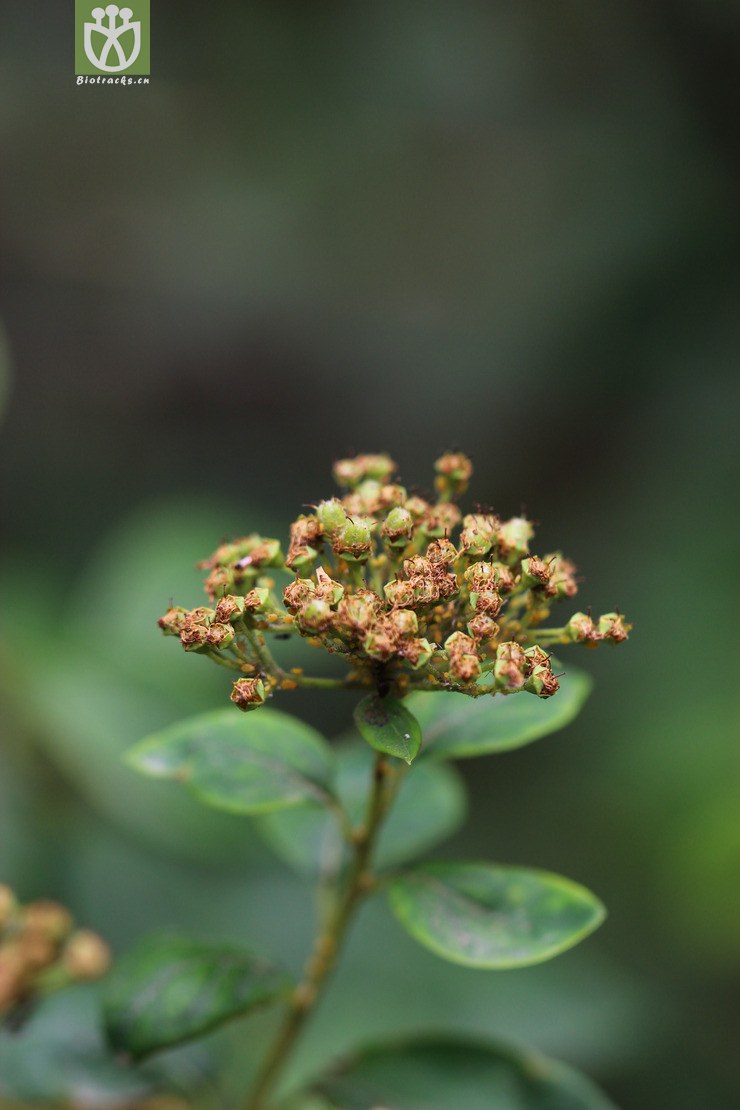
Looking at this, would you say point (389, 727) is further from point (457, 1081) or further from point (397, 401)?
point (397, 401)

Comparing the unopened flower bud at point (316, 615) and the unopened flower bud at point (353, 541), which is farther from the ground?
the unopened flower bud at point (353, 541)

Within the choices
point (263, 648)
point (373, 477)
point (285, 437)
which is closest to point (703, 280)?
point (285, 437)

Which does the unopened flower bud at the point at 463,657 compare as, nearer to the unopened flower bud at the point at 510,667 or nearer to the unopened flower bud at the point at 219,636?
the unopened flower bud at the point at 510,667

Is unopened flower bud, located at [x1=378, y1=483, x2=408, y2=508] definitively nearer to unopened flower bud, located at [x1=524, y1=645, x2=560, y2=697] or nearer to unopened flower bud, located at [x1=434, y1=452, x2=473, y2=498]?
unopened flower bud, located at [x1=434, y1=452, x2=473, y2=498]

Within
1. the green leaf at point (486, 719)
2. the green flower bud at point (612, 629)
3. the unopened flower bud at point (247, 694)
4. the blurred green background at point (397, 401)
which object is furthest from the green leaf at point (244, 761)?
the blurred green background at point (397, 401)

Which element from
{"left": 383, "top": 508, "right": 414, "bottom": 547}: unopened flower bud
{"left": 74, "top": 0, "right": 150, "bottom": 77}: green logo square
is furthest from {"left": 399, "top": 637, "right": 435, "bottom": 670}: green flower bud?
{"left": 74, "top": 0, "right": 150, "bottom": 77}: green logo square

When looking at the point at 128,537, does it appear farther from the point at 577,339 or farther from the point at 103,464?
the point at 577,339
